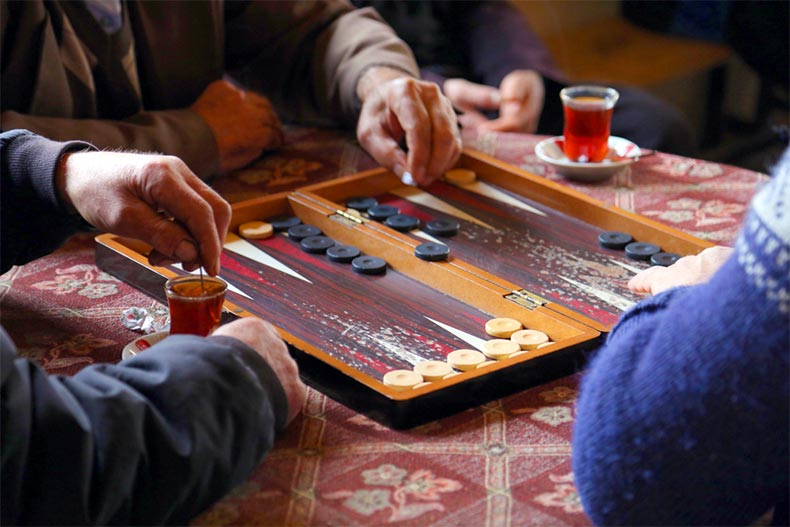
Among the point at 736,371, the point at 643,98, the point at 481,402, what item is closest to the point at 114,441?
the point at 481,402

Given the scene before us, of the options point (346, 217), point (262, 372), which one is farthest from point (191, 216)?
point (346, 217)

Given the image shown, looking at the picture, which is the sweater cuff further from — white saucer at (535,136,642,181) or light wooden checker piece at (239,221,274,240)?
white saucer at (535,136,642,181)

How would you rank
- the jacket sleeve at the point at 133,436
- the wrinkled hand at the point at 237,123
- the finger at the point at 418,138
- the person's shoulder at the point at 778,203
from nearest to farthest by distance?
the person's shoulder at the point at 778,203, the jacket sleeve at the point at 133,436, the finger at the point at 418,138, the wrinkled hand at the point at 237,123

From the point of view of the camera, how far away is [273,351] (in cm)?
126

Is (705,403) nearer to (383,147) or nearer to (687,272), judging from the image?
(687,272)

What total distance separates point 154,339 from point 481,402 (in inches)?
18.2

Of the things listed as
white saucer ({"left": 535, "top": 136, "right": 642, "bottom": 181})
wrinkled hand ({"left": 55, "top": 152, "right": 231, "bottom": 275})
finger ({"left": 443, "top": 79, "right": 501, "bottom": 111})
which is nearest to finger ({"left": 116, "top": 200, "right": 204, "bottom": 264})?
wrinkled hand ({"left": 55, "top": 152, "right": 231, "bottom": 275})

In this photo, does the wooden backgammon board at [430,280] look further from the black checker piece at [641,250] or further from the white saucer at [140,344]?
the white saucer at [140,344]

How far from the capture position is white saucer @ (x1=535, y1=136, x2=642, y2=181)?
219 centimetres

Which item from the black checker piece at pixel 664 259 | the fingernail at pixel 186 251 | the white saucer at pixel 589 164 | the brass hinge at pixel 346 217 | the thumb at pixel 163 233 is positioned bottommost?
the brass hinge at pixel 346 217

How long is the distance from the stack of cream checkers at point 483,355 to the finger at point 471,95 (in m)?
1.83

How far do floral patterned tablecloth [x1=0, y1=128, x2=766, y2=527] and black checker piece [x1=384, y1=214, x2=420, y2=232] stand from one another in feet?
1.70

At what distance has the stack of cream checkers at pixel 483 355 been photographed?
4.49 ft

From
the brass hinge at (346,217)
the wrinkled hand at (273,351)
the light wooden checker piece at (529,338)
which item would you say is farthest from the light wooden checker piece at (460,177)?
the wrinkled hand at (273,351)
